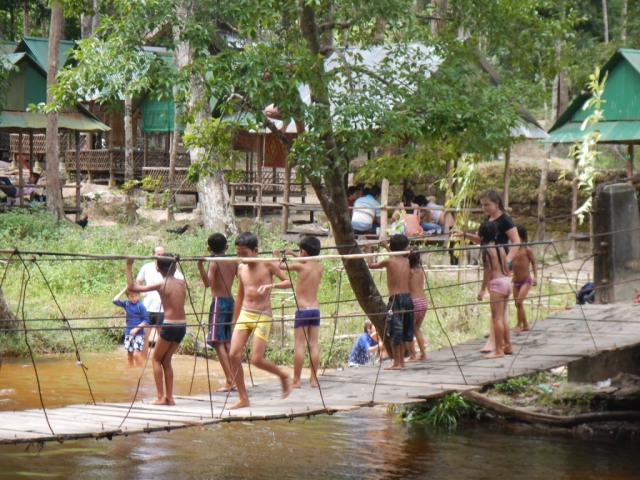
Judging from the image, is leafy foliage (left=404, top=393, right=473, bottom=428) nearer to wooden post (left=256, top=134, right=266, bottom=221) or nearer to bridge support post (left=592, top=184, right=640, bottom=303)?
bridge support post (left=592, top=184, right=640, bottom=303)

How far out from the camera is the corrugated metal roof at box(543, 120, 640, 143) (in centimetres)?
1293

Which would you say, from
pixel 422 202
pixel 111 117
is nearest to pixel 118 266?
pixel 422 202

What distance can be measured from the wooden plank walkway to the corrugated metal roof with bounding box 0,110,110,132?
37.2 feet

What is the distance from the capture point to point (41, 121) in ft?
55.5

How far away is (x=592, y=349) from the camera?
697cm

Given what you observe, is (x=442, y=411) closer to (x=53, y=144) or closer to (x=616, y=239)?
(x=616, y=239)

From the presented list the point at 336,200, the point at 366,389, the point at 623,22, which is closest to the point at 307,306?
the point at 366,389

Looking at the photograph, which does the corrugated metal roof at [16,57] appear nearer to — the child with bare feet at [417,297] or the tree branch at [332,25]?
the tree branch at [332,25]

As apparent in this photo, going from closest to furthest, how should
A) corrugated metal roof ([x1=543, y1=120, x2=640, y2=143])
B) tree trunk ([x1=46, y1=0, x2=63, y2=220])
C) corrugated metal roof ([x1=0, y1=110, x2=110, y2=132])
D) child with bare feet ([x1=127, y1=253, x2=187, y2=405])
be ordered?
child with bare feet ([x1=127, y1=253, x2=187, y2=405]), corrugated metal roof ([x1=543, y1=120, x2=640, y2=143]), tree trunk ([x1=46, y1=0, x2=63, y2=220]), corrugated metal roof ([x1=0, y1=110, x2=110, y2=132])

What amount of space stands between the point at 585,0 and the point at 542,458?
1810 centimetres

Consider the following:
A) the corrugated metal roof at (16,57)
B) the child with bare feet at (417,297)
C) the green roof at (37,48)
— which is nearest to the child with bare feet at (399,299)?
the child with bare feet at (417,297)

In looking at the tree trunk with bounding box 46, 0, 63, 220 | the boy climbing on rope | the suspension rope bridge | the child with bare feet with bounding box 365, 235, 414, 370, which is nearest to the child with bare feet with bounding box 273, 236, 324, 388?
the suspension rope bridge

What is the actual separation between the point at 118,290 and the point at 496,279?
6.94 meters

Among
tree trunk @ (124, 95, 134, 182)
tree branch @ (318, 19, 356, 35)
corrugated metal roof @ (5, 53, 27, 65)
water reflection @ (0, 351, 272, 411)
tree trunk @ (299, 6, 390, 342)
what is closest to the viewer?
tree trunk @ (299, 6, 390, 342)
